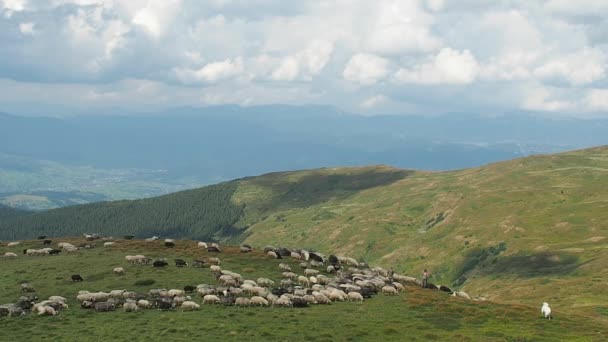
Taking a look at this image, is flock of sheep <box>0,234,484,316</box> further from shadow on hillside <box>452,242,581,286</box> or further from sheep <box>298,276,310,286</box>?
shadow on hillside <box>452,242,581,286</box>

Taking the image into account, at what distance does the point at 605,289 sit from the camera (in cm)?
8438

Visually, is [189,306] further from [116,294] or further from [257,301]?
[116,294]

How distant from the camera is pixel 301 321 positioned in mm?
43000

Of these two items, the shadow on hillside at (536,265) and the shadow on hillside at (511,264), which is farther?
the shadow on hillside at (511,264)

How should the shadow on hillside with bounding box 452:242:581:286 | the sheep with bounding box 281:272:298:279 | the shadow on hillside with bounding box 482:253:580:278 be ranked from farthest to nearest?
1. the shadow on hillside with bounding box 452:242:581:286
2. the shadow on hillside with bounding box 482:253:580:278
3. the sheep with bounding box 281:272:298:279

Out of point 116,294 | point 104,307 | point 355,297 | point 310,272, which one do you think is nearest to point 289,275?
point 310,272

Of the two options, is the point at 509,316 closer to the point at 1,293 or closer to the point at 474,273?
the point at 1,293

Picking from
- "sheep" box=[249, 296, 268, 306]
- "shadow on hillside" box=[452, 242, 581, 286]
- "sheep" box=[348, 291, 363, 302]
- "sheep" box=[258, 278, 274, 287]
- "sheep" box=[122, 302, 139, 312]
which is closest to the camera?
"sheep" box=[122, 302, 139, 312]

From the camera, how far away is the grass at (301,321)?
129 feet

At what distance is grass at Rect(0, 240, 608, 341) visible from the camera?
39469 mm

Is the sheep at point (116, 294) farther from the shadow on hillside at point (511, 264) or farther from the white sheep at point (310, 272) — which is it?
the shadow on hillside at point (511, 264)

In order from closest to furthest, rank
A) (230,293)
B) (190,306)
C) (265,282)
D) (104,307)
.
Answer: (104,307) < (190,306) < (230,293) < (265,282)

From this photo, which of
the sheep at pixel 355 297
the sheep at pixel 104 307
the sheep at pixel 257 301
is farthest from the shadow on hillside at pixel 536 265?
the sheep at pixel 104 307

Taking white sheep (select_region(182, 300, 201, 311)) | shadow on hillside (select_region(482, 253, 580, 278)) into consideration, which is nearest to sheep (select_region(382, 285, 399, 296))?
white sheep (select_region(182, 300, 201, 311))
